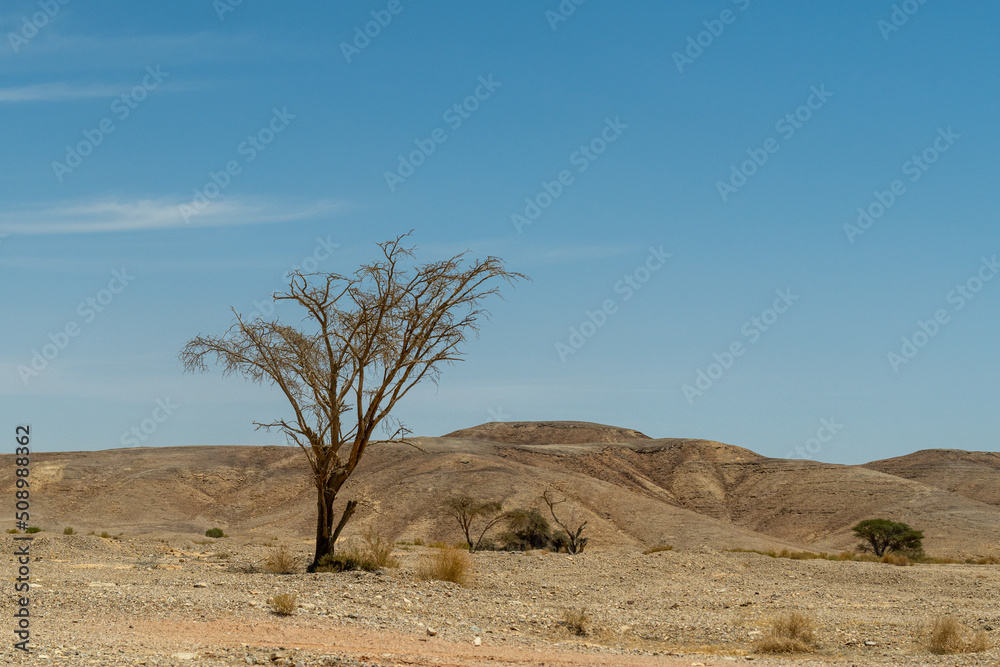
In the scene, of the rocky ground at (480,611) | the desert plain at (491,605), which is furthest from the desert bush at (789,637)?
the rocky ground at (480,611)

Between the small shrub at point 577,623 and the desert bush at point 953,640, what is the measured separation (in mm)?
5177

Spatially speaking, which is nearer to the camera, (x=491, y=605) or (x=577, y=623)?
(x=577, y=623)

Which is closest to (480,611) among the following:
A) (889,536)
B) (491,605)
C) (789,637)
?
(491,605)

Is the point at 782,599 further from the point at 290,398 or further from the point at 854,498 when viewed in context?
the point at 854,498

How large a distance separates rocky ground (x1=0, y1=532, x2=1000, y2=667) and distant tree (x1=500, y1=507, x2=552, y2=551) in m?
17.9

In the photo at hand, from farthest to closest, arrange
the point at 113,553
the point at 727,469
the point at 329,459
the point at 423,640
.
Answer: the point at 727,469
the point at 113,553
the point at 329,459
the point at 423,640

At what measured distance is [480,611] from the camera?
15.5m

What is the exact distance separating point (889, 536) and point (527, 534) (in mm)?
23289

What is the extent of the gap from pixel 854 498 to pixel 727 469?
17.2m

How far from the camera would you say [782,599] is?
704 inches

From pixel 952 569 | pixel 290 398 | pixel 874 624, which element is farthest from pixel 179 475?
pixel 874 624

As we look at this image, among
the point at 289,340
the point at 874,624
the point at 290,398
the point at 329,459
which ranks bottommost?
the point at 874,624

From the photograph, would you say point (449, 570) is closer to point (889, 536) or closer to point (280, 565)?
point (280, 565)

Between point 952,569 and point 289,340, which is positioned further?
point 952,569
